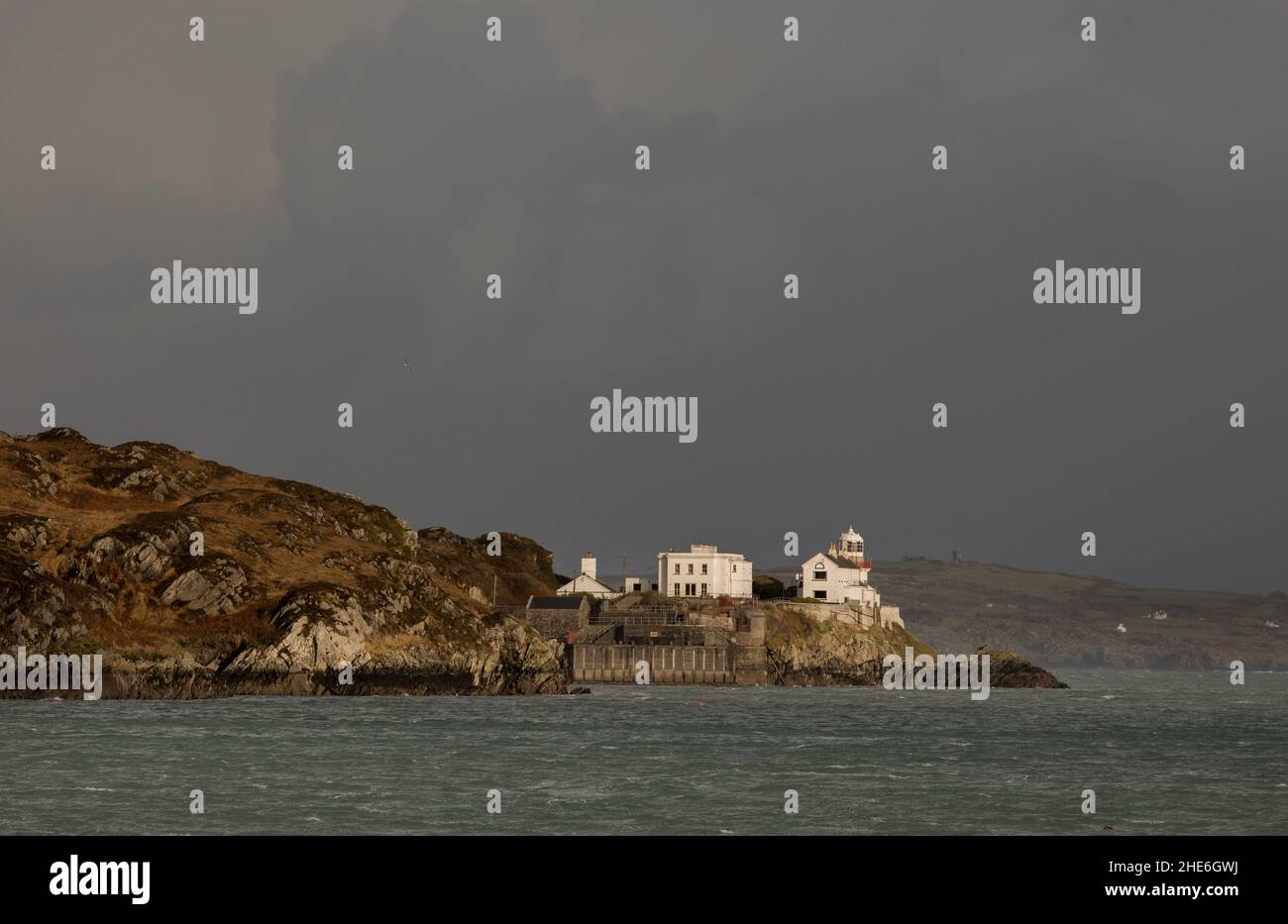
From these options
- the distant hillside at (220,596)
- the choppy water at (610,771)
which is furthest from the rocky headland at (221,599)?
the choppy water at (610,771)

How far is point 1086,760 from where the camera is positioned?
281 ft

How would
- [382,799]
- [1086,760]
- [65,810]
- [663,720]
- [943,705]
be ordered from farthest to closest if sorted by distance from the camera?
[943,705] < [663,720] < [1086,760] < [382,799] < [65,810]

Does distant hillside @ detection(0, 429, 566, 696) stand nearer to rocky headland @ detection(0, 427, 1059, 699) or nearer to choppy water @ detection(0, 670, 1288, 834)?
rocky headland @ detection(0, 427, 1059, 699)

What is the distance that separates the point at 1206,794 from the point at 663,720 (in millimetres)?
54787

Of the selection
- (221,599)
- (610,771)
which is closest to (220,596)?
(221,599)

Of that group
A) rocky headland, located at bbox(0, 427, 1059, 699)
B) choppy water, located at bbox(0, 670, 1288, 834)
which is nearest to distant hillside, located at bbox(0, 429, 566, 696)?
rocky headland, located at bbox(0, 427, 1059, 699)

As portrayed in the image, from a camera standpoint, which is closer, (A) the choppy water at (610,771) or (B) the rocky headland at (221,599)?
(A) the choppy water at (610,771)

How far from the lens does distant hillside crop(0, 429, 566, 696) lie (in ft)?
470

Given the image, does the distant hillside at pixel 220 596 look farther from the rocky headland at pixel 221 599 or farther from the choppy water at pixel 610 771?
the choppy water at pixel 610 771

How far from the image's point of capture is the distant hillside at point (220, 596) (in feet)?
470

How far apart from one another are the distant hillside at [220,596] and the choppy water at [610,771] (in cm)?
1481

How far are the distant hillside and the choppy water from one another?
14.8 m
